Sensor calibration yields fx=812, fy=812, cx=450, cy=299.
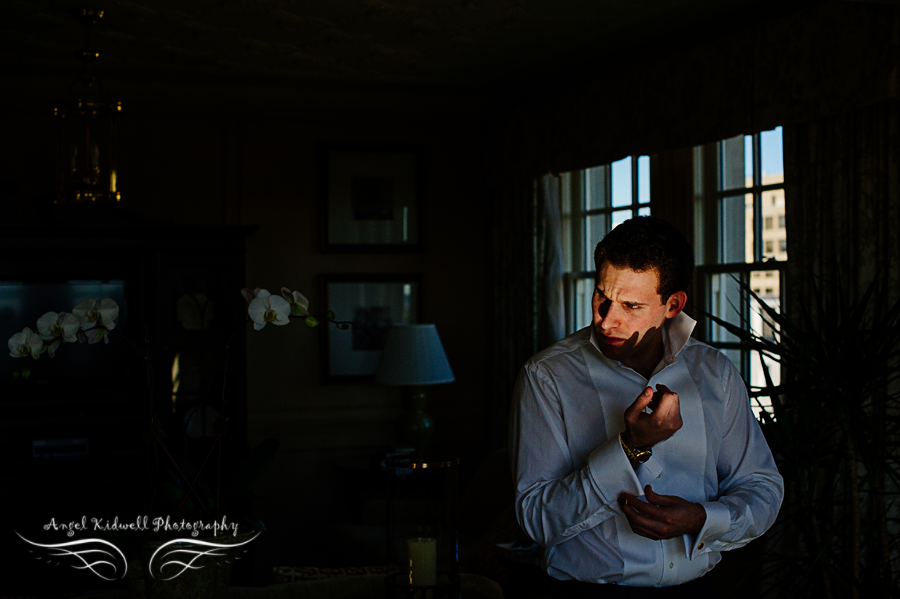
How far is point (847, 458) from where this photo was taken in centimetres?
238

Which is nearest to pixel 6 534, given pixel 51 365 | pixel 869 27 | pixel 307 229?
pixel 51 365

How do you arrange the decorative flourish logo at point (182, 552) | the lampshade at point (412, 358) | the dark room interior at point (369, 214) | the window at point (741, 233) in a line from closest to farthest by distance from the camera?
the decorative flourish logo at point (182, 552), the dark room interior at point (369, 214), the window at point (741, 233), the lampshade at point (412, 358)

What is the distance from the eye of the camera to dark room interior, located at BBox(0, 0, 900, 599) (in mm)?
2814

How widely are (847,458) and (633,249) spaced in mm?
1319

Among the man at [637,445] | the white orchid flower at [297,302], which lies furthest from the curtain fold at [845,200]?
the white orchid flower at [297,302]

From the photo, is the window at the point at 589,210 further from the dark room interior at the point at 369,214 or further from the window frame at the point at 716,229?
the window frame at the point at 716,229

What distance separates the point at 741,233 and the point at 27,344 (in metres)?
2.72

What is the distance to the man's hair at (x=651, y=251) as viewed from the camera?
1.51 meters

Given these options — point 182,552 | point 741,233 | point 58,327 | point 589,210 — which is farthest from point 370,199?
point 182,552

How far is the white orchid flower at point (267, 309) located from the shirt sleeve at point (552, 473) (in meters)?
0.48

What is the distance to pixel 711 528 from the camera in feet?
4.69

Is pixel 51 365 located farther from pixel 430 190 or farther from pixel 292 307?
pixel 292 307

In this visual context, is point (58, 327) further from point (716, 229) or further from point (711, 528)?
point (716, 229)

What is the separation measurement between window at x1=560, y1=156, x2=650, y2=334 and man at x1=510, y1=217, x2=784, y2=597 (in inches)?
94.8
